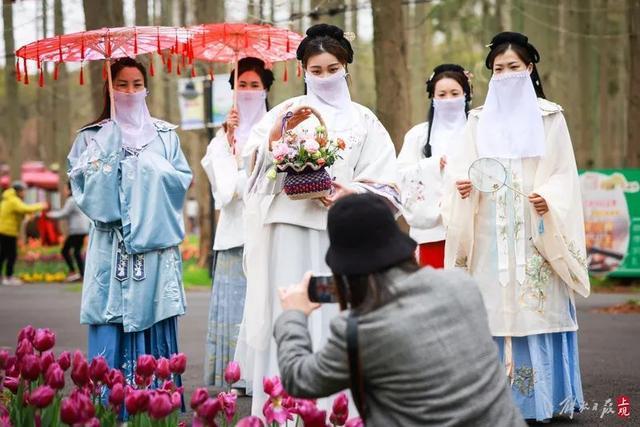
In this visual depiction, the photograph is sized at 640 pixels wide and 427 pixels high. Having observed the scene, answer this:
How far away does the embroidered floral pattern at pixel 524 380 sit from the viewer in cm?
712

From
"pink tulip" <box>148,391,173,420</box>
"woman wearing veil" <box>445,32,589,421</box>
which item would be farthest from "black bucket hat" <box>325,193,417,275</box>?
"woman wearing veil" <box>445,32,589,421</box>

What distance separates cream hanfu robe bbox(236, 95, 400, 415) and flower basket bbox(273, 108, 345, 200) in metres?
0.16

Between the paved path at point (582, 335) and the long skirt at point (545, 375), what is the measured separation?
0.17 metres

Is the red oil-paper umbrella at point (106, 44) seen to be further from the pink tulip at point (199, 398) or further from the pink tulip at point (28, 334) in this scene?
the pink tulip at point (199, 398)

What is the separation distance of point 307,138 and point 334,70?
687mm

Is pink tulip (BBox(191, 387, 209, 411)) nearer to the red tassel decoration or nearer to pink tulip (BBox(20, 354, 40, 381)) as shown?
pink tulip (BBox(20, 354, 40, 381))

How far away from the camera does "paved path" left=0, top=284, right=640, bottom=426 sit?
27.6 ft

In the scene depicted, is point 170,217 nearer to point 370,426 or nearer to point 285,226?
point 285,226

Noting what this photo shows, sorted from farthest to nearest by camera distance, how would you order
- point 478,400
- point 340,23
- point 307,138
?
point 340,23, point 307,138, point 478,400

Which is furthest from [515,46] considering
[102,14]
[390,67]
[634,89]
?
[634,89]

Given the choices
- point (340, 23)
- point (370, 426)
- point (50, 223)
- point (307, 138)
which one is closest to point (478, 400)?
point (370, 426)

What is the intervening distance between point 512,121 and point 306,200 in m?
1.61

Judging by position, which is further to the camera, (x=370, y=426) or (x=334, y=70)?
(x=334, y=70)

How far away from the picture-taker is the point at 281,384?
4.05 metres
